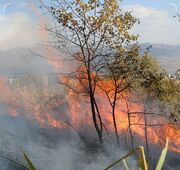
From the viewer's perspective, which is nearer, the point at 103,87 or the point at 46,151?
the point at 46,151

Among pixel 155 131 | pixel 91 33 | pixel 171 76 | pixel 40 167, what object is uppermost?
pixel 91 33

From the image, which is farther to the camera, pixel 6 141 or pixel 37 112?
pixel 37 112

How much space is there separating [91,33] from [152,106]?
2315 cm

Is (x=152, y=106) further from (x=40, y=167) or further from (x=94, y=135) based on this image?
(x=40, y=167)

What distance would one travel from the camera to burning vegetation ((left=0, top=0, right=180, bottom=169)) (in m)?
25.6

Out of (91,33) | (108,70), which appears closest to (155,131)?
(108,70)

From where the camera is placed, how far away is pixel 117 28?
82.7 feet

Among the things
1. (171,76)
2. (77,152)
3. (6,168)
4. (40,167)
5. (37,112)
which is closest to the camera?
(6,168)

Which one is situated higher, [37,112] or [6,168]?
[6,168]

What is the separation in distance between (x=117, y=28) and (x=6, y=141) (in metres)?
10.5

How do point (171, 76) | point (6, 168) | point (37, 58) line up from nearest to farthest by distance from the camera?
point (6, 168) → point (171, 76) → point (37, 58)

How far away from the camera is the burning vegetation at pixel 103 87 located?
83.9 ft

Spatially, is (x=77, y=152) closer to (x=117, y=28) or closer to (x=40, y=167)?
(x=40, y=167)

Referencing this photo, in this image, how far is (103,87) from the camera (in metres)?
46.3
